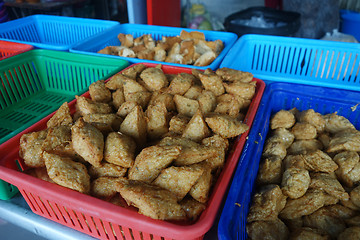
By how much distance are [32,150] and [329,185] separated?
4.18 ft

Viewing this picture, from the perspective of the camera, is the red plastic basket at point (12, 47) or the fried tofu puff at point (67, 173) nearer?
the fried tofu puff at point (67, 173)

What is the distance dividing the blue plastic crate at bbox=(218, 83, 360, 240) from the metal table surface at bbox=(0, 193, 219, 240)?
0.16m

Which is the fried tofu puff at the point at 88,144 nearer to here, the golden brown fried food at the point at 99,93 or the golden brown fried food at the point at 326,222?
the golden brown fried food at the point at 99,93

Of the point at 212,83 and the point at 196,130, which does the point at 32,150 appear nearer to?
the point at 196,130

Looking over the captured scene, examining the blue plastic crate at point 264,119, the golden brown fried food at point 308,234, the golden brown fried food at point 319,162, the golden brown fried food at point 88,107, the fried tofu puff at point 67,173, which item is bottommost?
the golden brown fried food at point 308,234

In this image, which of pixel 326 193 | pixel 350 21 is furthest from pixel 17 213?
pixel 350 21

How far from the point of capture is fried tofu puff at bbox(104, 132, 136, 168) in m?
1.03

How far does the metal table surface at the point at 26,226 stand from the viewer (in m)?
1.05

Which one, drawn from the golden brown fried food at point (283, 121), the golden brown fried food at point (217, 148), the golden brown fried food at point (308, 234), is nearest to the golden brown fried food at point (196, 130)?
the golden brown fried food at point (217, 148)

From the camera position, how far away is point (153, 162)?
0.96 meters

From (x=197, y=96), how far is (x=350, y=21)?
14.6 ft

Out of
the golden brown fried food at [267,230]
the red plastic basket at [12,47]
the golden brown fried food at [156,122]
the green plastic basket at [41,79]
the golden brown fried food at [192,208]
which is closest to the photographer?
the golden brown fried food at [192,208]

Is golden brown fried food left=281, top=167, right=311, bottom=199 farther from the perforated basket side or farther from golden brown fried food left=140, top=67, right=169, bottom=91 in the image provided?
the perforated basket side

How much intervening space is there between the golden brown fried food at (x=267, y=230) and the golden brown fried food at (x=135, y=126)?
0.57 m
